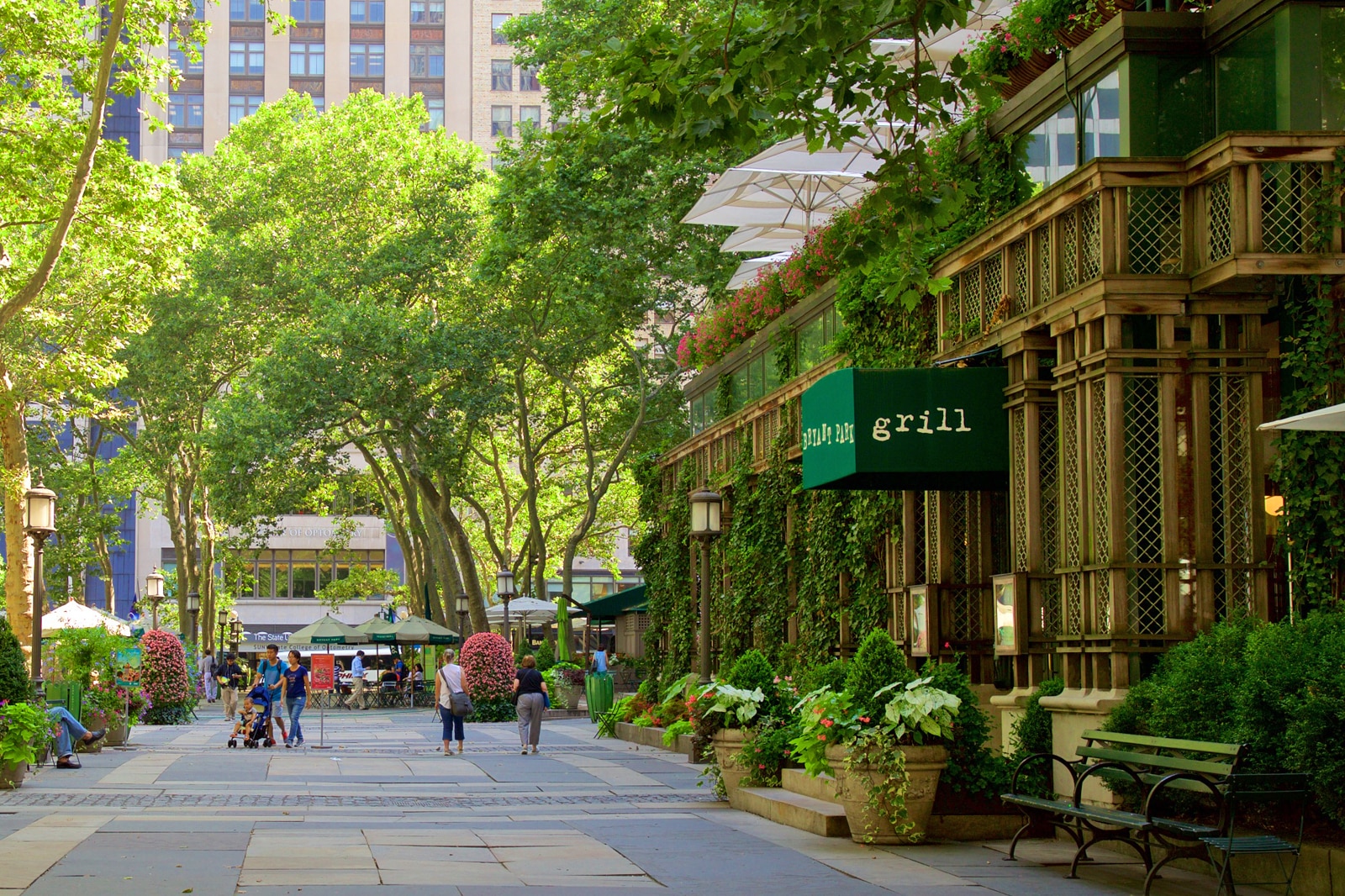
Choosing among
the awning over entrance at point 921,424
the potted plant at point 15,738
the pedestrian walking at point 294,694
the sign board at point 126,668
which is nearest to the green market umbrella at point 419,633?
the sign board at point 126,668

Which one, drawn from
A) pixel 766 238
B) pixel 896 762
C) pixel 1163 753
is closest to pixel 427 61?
pixel 766 238

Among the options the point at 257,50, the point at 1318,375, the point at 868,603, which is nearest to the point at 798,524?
the point at 868,603

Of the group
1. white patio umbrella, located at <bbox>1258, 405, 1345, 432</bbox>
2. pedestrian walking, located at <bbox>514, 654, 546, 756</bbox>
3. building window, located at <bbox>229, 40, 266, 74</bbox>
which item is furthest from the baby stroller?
building window, located at <bbox>229, 40, 266, 74</bbox>

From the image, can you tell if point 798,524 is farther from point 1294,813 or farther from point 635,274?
point 635,274

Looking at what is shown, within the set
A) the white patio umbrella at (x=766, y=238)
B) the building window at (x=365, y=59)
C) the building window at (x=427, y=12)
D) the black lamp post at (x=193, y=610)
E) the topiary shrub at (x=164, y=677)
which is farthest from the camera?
the building window at (x=365, y=59)

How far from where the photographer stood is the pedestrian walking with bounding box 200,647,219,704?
53.2m

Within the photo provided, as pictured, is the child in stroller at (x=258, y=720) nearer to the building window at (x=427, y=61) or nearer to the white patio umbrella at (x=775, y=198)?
the white patio umbrella at (x=775, y=198)

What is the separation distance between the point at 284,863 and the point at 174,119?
101 m

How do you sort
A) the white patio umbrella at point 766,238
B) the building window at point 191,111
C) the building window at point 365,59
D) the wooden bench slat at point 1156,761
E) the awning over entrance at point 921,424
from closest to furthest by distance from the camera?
the wooden bench slat at point 1156,761, the awning over entrance at point 921,424, the white patio umbrella at point 766,238, the building window at point 191,111, the building window at point 365,59

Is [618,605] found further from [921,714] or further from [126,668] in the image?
[921,714]

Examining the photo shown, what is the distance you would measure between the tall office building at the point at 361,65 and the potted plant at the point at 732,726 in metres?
87.3

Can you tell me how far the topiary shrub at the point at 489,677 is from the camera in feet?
112

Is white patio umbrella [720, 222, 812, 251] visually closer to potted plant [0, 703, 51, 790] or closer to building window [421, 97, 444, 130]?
potted plant [0, 703, 51, 790]

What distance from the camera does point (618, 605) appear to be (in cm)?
4041
